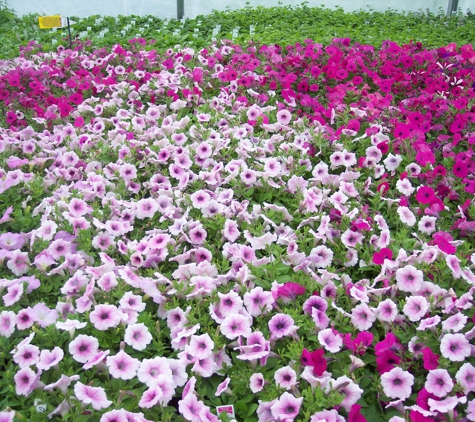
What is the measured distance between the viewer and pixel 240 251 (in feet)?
8.20

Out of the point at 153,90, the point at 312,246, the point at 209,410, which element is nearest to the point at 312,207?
the point at 312,246

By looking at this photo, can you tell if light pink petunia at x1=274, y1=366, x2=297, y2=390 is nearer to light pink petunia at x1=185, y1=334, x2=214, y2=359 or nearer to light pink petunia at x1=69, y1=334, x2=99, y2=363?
light pink petunia at x1=185, y1=334, x2=214, y2=359

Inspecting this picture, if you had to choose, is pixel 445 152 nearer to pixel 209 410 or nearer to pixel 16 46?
pixel 209 410

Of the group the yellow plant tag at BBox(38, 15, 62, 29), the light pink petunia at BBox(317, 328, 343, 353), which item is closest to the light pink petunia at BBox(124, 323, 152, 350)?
the light pink petunia at BBox(317, 328, 343, 353)

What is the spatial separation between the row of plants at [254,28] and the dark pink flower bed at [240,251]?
7.00 ft

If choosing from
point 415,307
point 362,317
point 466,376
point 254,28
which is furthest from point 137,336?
point 254,28

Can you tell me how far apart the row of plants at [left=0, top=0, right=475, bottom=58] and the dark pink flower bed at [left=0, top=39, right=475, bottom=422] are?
2.13m

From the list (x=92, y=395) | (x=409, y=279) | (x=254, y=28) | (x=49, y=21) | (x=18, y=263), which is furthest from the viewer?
(x=254, y=28)

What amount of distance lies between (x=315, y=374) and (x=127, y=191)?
169 centimetres

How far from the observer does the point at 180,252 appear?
2.61 metres

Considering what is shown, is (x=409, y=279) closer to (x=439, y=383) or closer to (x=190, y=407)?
(x=439, y=383)

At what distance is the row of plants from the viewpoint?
6.45m

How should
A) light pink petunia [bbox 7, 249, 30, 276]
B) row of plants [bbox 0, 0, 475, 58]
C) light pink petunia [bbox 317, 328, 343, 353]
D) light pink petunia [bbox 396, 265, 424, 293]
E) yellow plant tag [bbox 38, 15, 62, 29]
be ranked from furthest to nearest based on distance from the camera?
row of plants [bbox 0, 0, 475, 58], yellow plant tag [bbox 38, 15, 62, 29], light pink petunia [bbox 7, 249, 30, 276], light pink petunia [bbox 396, 265, 424, 293], light pink petunia [bbox 317, 328, 343, 353]

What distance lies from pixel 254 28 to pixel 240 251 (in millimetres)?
5496
